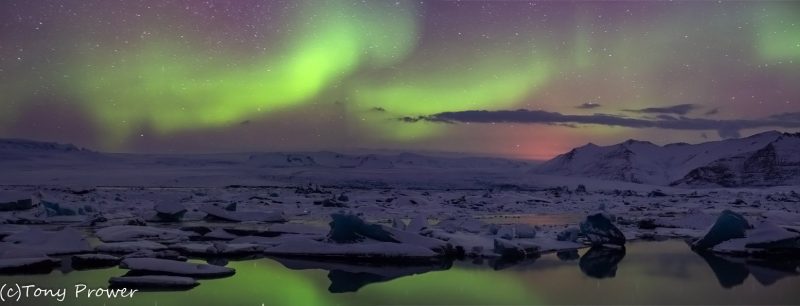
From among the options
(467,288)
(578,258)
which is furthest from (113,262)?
(578,258)

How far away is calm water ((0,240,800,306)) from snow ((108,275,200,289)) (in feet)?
0.50

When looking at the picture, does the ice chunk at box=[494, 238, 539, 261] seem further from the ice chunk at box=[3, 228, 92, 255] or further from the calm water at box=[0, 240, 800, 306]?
the ice chunk at box=[3, 228, 92, 255]

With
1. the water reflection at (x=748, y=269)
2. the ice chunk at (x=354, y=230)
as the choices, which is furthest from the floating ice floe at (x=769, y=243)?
the ice chunk at (x=354, y=230)

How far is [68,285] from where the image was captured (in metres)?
8.01

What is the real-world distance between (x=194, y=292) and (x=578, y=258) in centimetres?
651

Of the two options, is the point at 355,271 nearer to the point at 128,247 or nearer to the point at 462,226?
the point at 128,247

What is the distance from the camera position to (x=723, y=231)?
1238 cm

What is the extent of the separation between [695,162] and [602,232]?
64696mm

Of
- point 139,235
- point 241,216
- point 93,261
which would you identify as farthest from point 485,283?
point 241,216

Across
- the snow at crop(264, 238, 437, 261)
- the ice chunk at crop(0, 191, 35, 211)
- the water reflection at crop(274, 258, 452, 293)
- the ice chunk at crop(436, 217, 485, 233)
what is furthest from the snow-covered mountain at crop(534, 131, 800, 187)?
the water reflection at crop(274, 258, 452, 293)

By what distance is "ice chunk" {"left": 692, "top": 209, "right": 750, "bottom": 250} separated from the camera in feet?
40.4

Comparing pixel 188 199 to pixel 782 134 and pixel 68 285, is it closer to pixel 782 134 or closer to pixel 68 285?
pixel 68 285

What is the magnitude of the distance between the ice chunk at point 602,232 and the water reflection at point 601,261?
36 centimetres

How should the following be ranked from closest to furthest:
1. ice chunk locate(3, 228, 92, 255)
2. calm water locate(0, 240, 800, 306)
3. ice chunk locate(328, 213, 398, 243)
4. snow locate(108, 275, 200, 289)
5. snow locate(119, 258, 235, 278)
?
1. calm water locate(0, 240, 800, 306)
2. snow locate(108, 275, 200, 289)
3. snow locate(119, 258, 235, 278)
4. ice chunk locate(3, 228, 92, 255)
5. ice chunk locate(328, 213, 398, 243)
